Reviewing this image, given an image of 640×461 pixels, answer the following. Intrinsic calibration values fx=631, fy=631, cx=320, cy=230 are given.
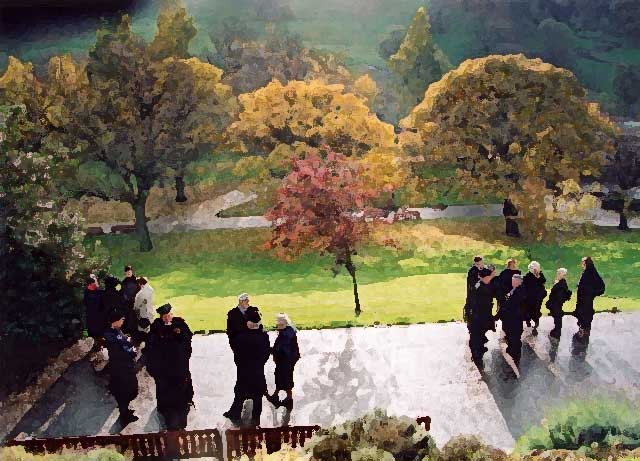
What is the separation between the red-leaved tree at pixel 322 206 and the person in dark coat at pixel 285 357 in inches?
74.7

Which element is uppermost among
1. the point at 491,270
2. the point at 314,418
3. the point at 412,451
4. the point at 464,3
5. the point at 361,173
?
the point at 464,3

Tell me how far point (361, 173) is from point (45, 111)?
3955mm

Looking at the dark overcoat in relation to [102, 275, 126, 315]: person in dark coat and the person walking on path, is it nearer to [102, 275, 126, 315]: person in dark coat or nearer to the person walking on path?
the person walking on path

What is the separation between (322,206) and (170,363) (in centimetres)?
266

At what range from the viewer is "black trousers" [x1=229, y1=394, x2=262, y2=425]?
607cm

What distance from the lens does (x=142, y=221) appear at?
820 centimetres

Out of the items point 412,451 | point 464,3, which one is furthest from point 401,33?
point 412,451

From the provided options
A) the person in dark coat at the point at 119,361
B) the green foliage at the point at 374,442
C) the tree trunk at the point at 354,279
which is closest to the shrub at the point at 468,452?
the green foliage at the point at 374,442

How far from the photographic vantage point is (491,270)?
6891mm

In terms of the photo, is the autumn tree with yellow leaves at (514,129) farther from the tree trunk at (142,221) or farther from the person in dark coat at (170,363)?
the person in dark coat at (170,363)

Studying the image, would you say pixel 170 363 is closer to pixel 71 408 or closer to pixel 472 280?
pixel 71 408

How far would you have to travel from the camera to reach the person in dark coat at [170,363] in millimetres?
5770

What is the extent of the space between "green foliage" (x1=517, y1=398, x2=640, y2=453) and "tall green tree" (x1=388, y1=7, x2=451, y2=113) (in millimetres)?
4272

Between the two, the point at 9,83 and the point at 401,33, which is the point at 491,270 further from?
the point at 9,83
